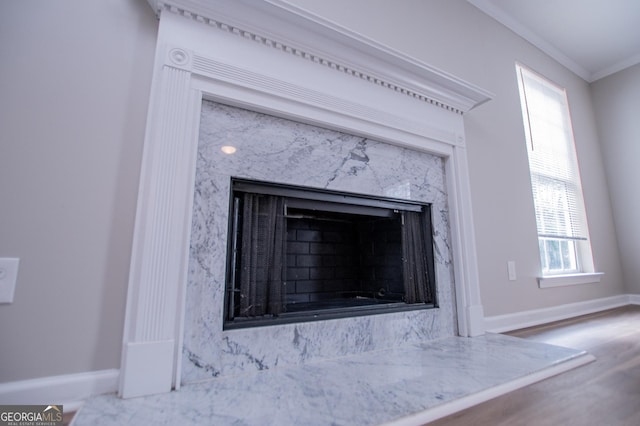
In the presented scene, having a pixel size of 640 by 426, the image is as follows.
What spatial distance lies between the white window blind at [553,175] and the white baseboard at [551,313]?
29 cm

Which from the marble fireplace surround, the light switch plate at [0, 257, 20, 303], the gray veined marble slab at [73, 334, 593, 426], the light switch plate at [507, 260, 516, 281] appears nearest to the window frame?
the light switch plate at [507, 260, 516, 281]

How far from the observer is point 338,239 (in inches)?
68.6

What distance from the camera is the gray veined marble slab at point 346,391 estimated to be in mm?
786

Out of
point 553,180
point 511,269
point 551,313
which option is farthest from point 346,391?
point 553,180

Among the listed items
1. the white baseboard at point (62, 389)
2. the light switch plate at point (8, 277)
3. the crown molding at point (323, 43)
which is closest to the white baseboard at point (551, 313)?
the crown molding at point (323, 43)

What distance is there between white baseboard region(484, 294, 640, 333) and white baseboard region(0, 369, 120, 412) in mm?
1827

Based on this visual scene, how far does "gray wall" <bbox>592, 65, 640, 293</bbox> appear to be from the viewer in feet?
9.16

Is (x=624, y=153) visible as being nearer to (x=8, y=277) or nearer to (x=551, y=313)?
(x=551, y=313)

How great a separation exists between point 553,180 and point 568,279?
82 centimetres

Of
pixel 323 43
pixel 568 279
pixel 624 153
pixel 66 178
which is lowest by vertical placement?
pixel 568 279

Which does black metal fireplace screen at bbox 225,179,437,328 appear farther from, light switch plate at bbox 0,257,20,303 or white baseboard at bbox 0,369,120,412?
light switch plate at bbox 0,257,20,303

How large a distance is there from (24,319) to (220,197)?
2.11 feet

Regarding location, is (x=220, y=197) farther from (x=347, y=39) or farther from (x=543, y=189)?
(x=543, y=189)

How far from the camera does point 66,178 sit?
92 centimetres
